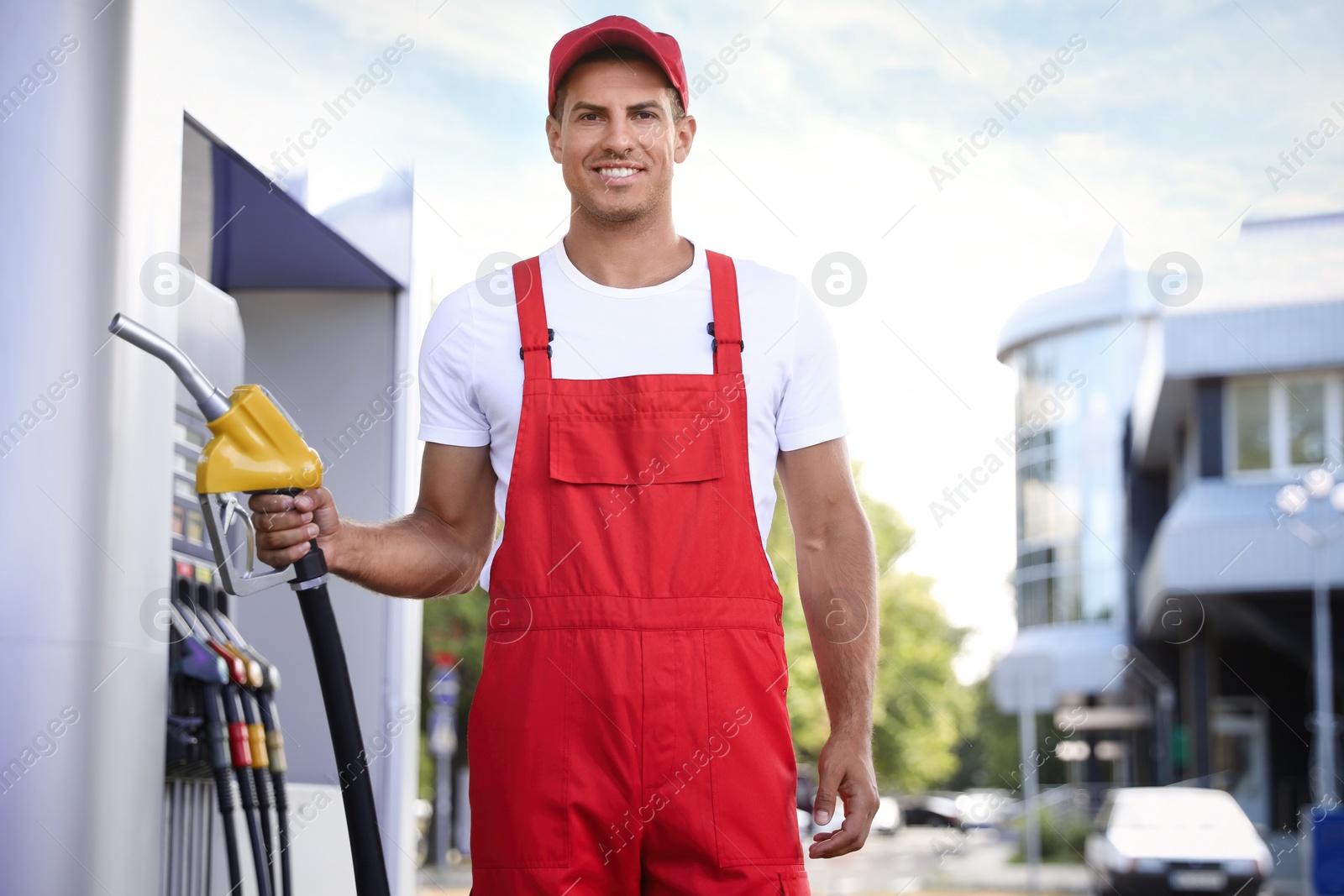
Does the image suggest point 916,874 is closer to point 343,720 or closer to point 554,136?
point 554,136

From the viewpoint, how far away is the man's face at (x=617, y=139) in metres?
2.39

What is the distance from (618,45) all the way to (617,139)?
0.19m

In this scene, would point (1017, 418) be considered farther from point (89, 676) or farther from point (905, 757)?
point (89, 676)

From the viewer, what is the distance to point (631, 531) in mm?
2152

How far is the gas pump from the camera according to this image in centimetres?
205

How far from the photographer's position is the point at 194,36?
2.67 metres

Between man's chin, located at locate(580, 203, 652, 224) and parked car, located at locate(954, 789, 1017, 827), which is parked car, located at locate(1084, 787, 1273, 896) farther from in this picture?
parked car, located at locate(954, 789, 1017, 827)

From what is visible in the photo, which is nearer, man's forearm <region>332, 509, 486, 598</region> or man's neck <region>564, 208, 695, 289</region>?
man's forearm <region>332, 509, 486, 598</region>

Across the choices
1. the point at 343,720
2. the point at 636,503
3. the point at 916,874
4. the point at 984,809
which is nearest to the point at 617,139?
the point at 636,503

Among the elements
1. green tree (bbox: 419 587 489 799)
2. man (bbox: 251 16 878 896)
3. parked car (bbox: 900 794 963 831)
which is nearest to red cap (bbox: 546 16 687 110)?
man (bbox: 251 16 878 896)

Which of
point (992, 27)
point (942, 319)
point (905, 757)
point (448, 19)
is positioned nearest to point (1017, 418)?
point (905, 757)

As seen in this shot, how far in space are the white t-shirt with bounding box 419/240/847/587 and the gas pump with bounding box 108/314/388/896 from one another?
286 mm

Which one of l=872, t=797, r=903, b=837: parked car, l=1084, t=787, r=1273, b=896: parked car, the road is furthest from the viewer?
l=872, t=797, r=903, b=837: parked car

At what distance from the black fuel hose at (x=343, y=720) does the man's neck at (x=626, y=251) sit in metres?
0.67
